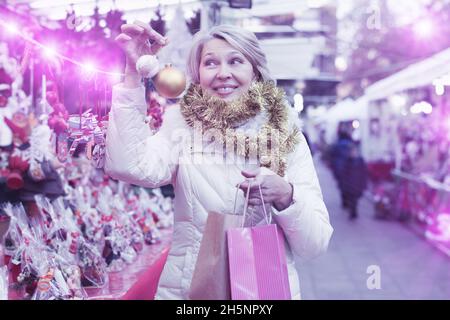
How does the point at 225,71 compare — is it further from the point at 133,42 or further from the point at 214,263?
the point at 214,263

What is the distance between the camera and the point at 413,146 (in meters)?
11.5

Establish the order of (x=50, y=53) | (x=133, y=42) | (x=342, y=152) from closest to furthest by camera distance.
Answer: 1. (x=133, y=42)
2. (x=50, y=53)
3. (x=342, y=152)

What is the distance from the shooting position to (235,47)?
1708mm

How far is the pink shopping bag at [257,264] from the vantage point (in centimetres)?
140

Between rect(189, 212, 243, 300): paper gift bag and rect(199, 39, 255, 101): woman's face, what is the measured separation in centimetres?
43

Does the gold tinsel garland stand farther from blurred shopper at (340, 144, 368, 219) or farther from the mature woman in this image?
blurred shopper at (340, 144, 368, 219)

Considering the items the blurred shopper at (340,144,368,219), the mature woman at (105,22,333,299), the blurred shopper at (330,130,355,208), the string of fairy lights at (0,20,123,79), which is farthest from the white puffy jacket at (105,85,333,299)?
the blurred shopper at (330,130,355,208)

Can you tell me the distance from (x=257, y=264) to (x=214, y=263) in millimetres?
114

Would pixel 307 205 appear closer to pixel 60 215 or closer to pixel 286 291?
pixel 286 291

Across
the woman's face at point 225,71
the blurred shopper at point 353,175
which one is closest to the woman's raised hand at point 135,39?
the woman's face at point 225,71

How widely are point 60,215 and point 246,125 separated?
154 centimetres

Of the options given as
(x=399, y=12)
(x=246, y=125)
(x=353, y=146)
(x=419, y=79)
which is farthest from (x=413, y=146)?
(x=246, y=125)

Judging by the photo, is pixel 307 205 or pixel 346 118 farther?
pixel 346 118

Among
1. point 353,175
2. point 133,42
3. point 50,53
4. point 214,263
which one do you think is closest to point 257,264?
point 214,263
